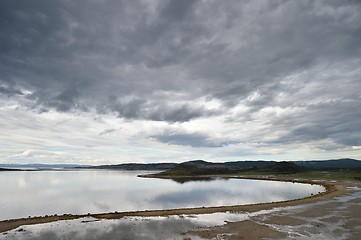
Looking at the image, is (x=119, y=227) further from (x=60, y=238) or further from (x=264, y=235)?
(x=264, y=235)

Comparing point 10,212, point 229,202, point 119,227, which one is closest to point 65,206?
point 10,212

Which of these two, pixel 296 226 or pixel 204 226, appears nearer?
pixel 296 226

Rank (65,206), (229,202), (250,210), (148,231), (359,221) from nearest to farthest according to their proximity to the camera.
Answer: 1. (148,231)
2. (359,221)
3. (250,210)
4. (65,206)
5. (229,202)

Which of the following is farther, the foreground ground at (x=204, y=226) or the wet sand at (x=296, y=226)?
the foreground ground at (x=204, y=226)

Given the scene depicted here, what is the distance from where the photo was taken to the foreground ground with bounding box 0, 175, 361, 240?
29641 millimetres

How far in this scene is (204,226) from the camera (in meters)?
33.9

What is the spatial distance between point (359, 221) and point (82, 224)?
116 ft

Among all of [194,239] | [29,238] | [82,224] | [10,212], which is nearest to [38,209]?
[10,212]

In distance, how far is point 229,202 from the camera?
58.0 m

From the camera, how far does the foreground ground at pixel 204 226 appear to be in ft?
97.2

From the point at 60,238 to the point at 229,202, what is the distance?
37.2 meters

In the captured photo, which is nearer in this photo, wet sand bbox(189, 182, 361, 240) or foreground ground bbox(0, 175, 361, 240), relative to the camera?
wet sand bbox(189, 182, 361, 240)

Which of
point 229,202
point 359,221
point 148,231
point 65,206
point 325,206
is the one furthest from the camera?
point 229,202

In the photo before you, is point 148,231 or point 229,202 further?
point 229,202
